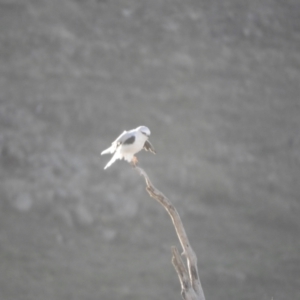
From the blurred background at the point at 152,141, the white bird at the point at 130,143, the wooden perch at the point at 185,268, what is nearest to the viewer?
the wooden perch at the point at 185,268

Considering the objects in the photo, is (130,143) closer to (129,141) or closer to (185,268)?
(129,141)

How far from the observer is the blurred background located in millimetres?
9102

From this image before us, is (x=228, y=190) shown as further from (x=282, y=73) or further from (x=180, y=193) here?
(x=282, y=73)

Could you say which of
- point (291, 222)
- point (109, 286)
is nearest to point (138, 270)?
point (109, 286)

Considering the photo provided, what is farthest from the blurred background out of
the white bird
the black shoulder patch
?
the black shoulder patch

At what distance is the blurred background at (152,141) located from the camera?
9.10m

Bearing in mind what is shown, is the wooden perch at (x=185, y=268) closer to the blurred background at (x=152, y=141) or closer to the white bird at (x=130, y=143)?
the white bird at (x=130, y=143)

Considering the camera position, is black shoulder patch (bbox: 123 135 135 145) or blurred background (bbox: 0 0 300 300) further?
blurred background (bbox: 0 0 300 300)

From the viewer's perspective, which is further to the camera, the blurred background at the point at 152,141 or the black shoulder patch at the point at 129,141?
the blurred background at the point at 152,141

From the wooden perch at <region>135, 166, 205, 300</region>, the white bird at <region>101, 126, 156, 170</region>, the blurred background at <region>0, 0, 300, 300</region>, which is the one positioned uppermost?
the blurred background at <region>0, 0, 300, 300</region>

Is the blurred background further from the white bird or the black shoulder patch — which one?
the black shoulder patch

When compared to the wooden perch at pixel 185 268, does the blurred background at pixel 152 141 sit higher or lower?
higher

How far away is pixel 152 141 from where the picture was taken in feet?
34.6

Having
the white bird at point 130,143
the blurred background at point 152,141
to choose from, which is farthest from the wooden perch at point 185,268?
the blurred background at point 152,141
